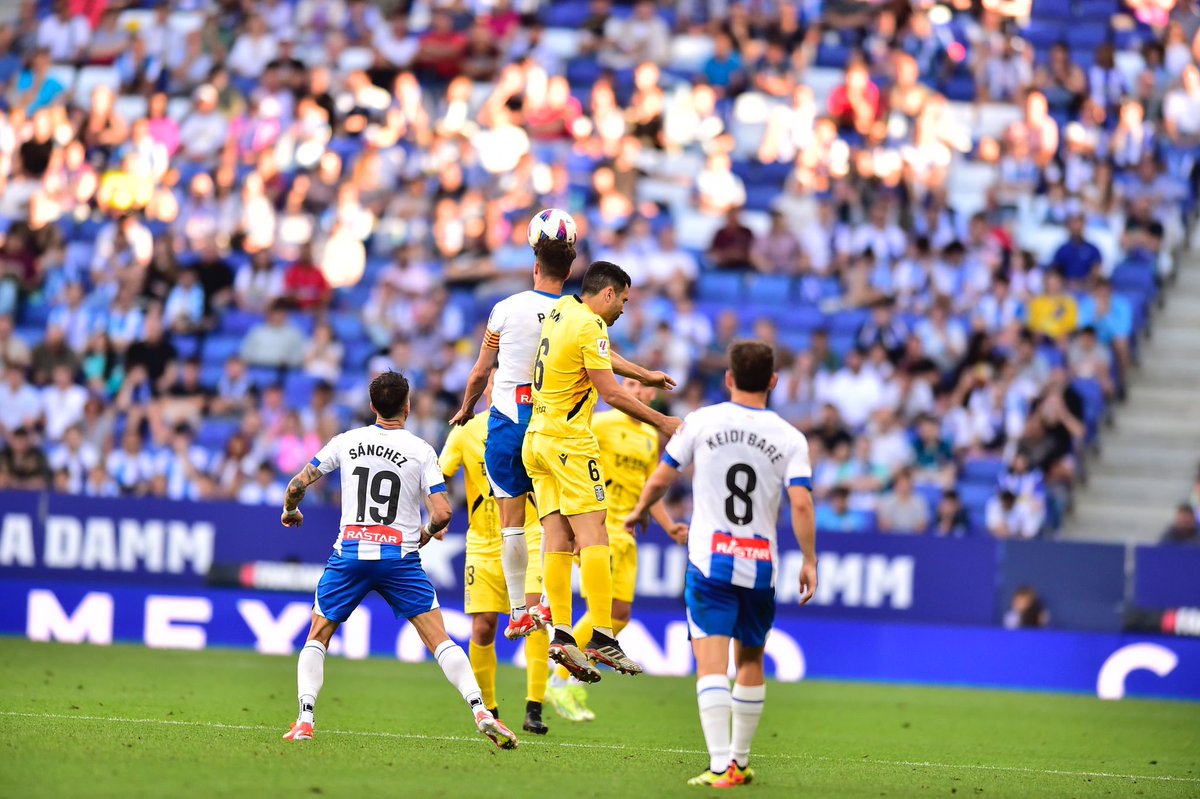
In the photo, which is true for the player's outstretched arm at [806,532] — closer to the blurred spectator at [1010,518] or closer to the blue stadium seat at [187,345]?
the blurred spectator at [1010,518]


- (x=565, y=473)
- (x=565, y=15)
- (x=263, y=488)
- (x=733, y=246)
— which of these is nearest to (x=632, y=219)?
(x=733, y=246)

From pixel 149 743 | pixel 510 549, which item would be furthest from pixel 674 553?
pixel 149 743

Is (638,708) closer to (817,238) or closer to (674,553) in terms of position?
(674,553)

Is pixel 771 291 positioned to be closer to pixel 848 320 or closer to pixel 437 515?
pixel 848 320

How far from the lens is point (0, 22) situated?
1232 inches

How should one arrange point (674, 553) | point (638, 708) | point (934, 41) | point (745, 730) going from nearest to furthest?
point (745, 730) < point (638, 708) < point (674, 553) < point (934, 41)

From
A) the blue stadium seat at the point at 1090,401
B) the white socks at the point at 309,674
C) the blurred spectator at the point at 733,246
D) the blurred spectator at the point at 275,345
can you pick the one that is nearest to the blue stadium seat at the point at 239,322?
the blurred spectator at the point at 275,345

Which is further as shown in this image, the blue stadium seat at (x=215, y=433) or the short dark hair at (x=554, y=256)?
the blue stadium seat at (x=215, y=433)

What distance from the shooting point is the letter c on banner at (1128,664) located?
19.2 meters

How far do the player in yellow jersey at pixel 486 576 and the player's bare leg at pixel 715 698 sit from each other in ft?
8.69

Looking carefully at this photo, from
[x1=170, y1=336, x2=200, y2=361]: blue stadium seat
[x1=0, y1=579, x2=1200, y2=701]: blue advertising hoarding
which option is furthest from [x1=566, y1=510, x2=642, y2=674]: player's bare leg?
[x1=170, y1=336, x2=200, y2=361]: blue stadium seat

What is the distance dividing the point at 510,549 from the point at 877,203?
43.4 ft

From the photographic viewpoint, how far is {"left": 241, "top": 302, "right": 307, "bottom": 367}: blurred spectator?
24.1m

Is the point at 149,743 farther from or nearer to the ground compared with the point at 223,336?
nearer to the ground
